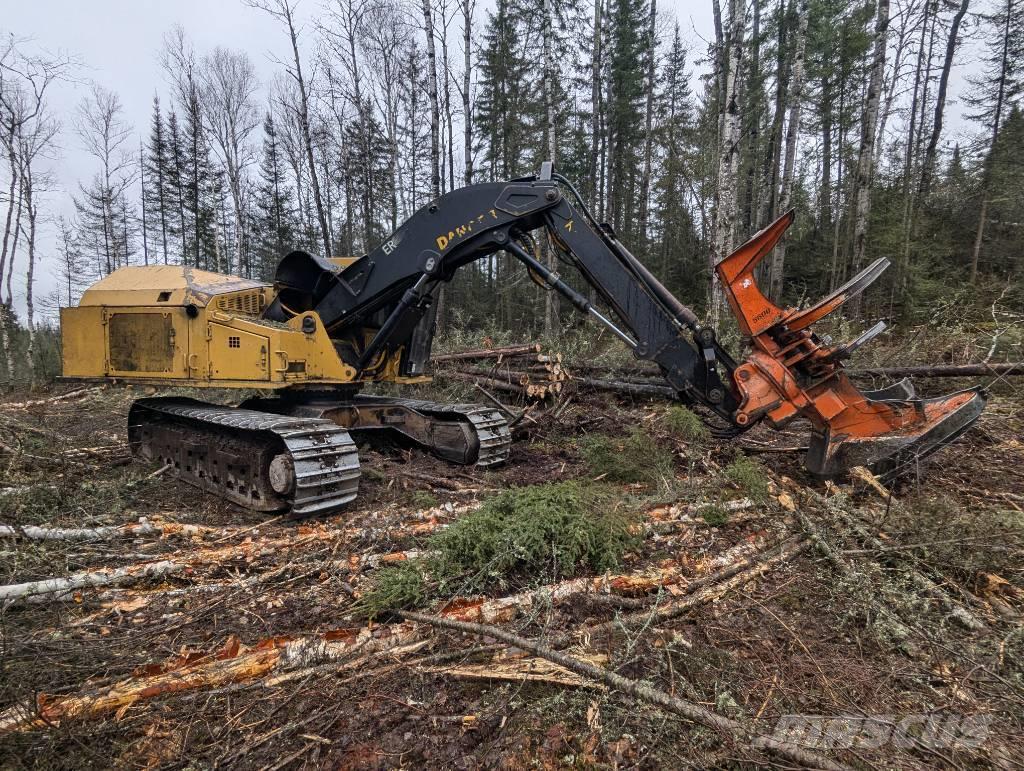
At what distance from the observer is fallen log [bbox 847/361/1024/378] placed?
230 inches

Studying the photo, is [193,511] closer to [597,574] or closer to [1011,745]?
[597,574]

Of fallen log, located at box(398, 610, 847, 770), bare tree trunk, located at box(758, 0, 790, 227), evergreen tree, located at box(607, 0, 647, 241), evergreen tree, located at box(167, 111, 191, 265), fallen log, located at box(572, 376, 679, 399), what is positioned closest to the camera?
fallen log, located at box(398, 610, 847, 770)

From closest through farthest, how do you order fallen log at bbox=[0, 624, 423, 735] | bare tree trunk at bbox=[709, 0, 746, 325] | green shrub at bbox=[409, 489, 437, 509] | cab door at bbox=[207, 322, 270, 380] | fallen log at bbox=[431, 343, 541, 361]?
1. fallen log at bbox=[0, 624, 423, 735]
2. green shrub at bbox=[409, 489, 437, 509]
3. cab door at bbox=[207, 322, 270, 380]
4. fallen log at bbox=[431, 343, 541, 361]
5. bare tree trunk at bbox=[709, 0, 746, 325]

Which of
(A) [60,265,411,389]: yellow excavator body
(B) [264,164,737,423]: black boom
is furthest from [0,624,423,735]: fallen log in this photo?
(A) [60,265,411,389]: yellow excavator body

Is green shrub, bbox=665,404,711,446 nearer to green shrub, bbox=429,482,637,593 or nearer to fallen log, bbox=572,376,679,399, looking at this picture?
fallen log, bbox=572,376,679,399

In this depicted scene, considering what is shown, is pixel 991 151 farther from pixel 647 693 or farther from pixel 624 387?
pixel 647 693

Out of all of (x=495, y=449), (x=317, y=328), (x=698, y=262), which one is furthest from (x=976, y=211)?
(x=317, y=328)

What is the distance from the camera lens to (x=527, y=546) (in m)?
3.18

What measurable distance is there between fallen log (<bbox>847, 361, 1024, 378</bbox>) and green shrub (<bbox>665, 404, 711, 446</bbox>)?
2935mm

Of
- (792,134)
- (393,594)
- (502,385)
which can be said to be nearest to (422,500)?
(393,594)

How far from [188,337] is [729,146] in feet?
31.6

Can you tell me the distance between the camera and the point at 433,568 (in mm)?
3072

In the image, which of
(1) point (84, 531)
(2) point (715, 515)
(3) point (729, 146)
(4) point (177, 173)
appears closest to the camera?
(2) point (715, 515)

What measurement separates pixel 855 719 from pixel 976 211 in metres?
22.5
